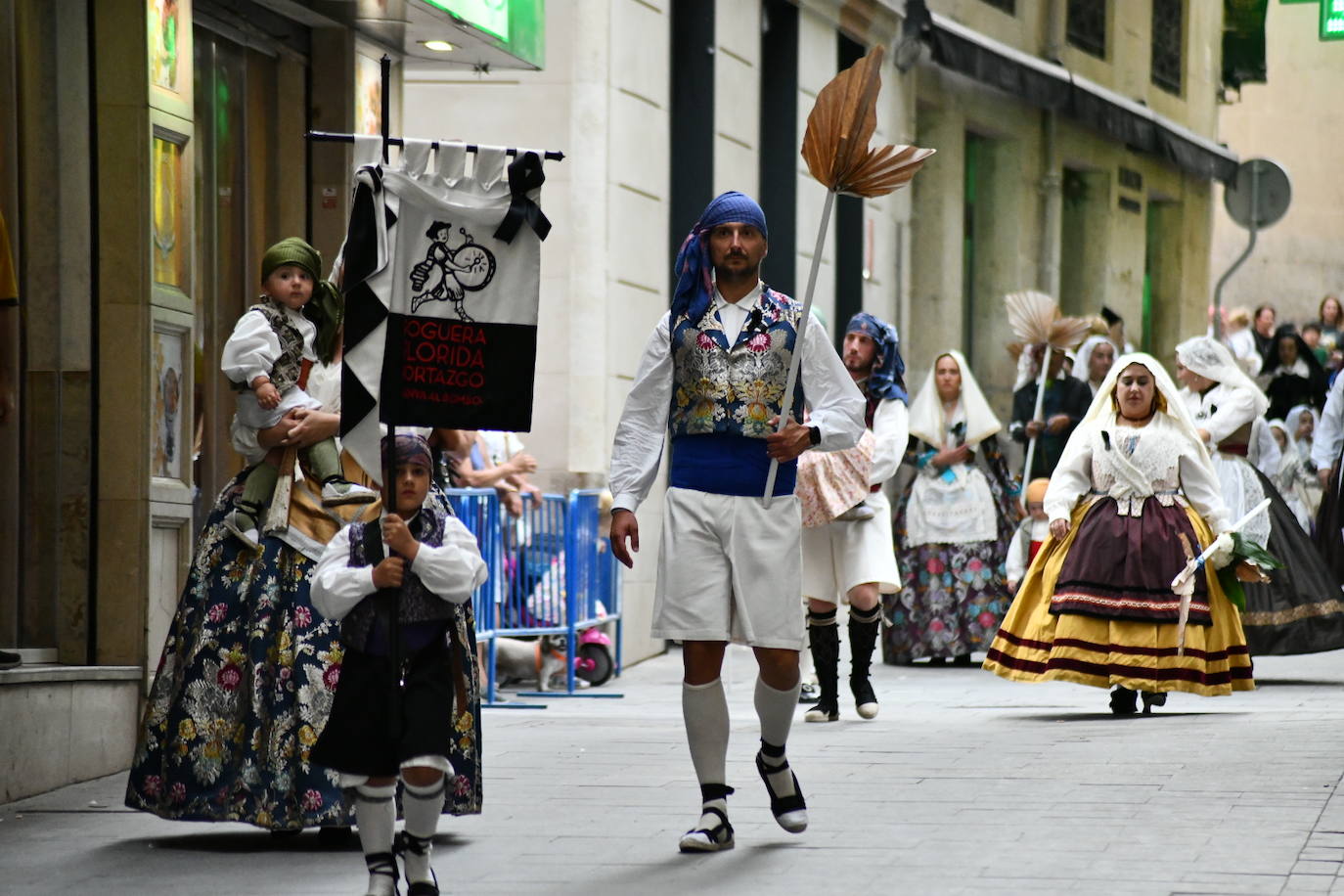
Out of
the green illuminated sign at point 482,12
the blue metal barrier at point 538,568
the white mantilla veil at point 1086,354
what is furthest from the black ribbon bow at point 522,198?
the white mantilla veil at point 1086,354

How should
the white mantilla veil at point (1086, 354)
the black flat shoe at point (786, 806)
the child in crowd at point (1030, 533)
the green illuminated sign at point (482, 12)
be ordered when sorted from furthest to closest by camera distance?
the white mantilla veil at point (1086, 354), the child in crowd at point (1030, 533), the green illuminated sign at point (482, 12), the black flat shoe at point (786, 806)

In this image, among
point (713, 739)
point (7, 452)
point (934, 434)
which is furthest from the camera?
point (934, 434)

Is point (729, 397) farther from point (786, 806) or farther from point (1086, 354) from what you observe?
point (1086, 354)

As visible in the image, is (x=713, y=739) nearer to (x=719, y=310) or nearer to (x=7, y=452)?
(x=719, y=310)

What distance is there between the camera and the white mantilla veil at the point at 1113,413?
12.1 meters

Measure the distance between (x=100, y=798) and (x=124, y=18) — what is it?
117 inches

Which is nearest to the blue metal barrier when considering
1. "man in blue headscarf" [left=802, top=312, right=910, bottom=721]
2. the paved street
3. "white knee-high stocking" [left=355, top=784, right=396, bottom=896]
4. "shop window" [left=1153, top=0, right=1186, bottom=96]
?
the paved street

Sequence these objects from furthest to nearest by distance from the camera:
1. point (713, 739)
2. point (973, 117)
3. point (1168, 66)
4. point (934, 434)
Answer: point (1168, 66)
point (973, 117)
point (934, 434)
point (713, 739)

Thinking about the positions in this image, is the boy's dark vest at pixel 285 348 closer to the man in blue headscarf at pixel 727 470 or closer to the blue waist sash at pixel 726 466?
the man in blue headscarf at pixel 727 470

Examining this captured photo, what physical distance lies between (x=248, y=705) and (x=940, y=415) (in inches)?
357

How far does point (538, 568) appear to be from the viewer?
13.8 metres

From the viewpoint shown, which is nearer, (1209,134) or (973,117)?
(973,117)

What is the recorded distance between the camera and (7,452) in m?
9.65

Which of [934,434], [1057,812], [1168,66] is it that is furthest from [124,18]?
[1168,66]
